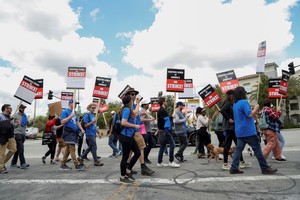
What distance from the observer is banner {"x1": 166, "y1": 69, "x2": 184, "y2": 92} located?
9.21 m

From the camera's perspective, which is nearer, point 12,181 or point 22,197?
point 22,197

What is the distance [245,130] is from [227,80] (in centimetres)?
467

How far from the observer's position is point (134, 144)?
4836 millimetres

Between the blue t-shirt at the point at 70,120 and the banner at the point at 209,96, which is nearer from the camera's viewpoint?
the blue t-shirt at the point at 70,120

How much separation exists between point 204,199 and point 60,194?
2.38 meters

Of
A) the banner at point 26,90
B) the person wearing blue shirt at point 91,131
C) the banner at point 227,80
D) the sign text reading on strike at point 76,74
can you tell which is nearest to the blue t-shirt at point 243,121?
the person wearing blue shirt at point 91,131

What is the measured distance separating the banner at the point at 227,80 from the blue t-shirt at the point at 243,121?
4368 millimetres

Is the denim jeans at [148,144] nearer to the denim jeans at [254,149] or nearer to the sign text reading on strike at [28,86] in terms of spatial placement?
the denim jeans at [254,149]

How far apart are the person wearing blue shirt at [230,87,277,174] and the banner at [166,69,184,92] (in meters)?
4.17

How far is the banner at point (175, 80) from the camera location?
363 inches

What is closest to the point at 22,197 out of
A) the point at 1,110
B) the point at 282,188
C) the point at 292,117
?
the point at 1,110

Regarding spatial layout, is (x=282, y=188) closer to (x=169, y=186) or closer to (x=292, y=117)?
(x=169, y=186)

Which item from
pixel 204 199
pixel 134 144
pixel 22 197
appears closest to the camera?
pixel 204 199

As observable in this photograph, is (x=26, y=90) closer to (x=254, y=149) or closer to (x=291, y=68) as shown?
(x=254, y=149)
